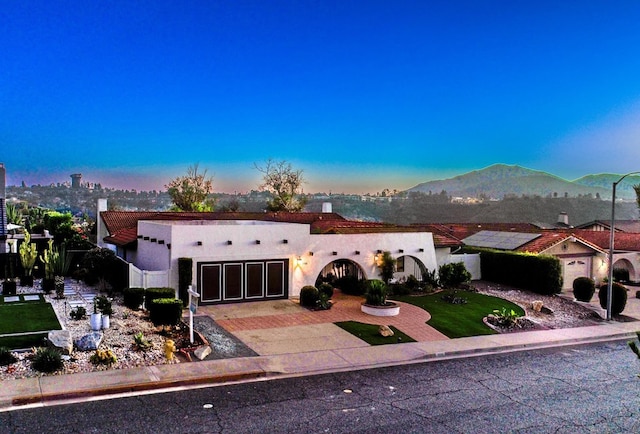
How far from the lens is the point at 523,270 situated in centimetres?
2839

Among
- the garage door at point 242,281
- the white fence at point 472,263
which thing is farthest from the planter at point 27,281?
the white fence at point 472,263

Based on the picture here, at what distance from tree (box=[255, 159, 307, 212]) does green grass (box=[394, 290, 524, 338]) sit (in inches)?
1658

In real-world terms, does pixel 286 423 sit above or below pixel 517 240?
below

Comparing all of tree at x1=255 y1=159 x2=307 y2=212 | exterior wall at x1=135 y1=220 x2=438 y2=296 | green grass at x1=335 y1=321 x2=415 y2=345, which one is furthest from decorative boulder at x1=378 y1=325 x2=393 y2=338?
tree at x1=255 y1=159 x2=307 y2=212

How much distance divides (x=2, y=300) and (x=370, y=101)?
3024 cm

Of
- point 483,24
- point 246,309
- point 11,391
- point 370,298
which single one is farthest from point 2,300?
point 483,24

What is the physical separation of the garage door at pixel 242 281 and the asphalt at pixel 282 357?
1027mm

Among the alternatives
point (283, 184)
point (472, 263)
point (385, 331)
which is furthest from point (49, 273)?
point (283, 184)

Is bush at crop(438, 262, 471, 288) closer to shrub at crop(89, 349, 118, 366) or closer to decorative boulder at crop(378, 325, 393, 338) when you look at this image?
decorative boulder at crop(378, 325, 393, 338)

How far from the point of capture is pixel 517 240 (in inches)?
1305

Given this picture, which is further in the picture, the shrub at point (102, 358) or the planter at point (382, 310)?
the planter at point (382, 310)

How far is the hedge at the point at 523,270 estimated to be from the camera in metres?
26.9

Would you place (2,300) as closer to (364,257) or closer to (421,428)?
(364,257)

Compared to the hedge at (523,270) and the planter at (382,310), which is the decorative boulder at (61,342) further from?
the hedge at (523,270)
